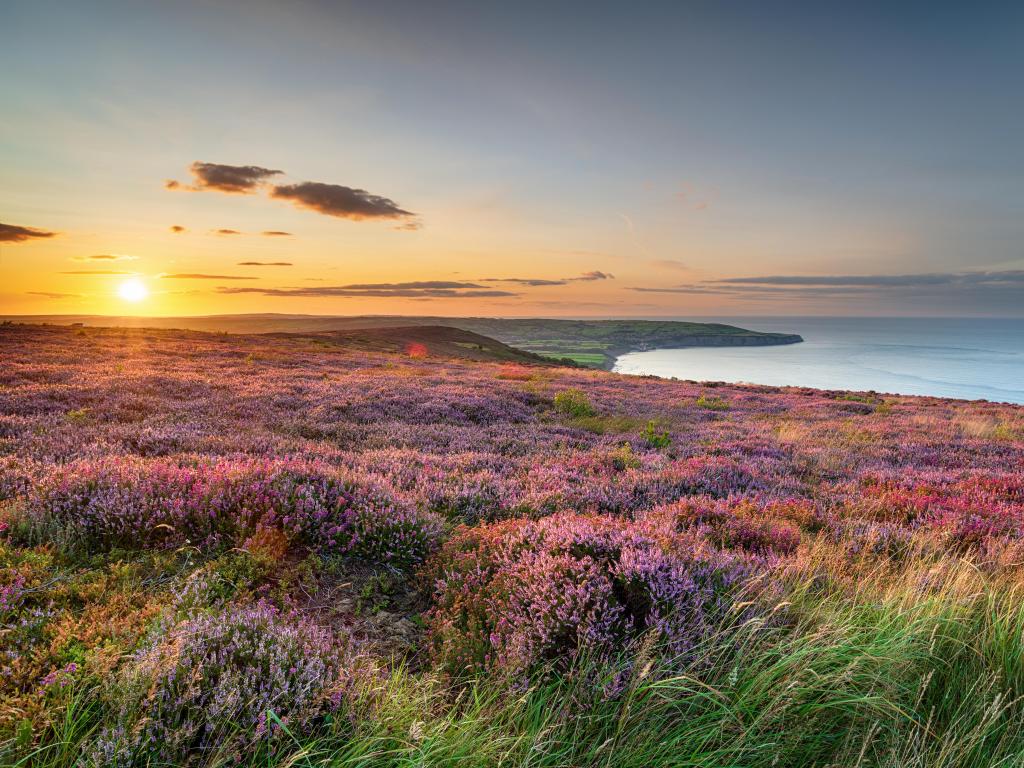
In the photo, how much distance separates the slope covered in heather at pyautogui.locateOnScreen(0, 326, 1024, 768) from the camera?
7.72 feet

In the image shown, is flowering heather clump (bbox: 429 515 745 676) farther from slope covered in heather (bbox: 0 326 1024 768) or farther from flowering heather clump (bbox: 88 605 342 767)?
flowering heather clump (bbox: 88 605 342 767)

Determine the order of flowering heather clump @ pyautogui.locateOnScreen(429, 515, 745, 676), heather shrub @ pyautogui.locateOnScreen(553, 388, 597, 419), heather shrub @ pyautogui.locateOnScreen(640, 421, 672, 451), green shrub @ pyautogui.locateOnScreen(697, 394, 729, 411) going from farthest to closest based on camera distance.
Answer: green shrub @ pyautogui.locateOnScreen(697, 394, 729, 411)
heather shrub @ pyautogui.locateOnScreen(553, 388, 597, 419)
heather shrub @ pyautogui.locateOnScreen(640, 421, 672, 451)
flowering heather clump @ pyautogui.locateOnScreen(429, 515, 745, 676)

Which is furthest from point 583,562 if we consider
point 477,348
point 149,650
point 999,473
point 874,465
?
point 477,348

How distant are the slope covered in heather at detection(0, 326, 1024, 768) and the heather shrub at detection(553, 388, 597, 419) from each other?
8279 millimetres

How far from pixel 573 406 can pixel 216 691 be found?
15.1 meters

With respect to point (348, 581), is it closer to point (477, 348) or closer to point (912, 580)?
point (912, 580)

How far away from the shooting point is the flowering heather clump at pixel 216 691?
212 centimetres

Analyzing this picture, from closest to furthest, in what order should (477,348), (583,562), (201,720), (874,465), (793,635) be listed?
(201,720) < (793,635) < (583,562) < (874,465) < (477,348)

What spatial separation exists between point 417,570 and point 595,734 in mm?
2441

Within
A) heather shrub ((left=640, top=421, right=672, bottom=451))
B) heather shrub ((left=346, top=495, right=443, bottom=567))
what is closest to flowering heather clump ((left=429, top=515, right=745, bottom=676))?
heather shrub ((left=346, top=495, right=443, bottom=567))

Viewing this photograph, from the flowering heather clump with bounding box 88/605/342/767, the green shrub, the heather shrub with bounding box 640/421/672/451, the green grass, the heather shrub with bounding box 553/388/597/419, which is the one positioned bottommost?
the green shrub

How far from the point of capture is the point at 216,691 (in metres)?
2.34

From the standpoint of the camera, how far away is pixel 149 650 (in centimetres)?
255

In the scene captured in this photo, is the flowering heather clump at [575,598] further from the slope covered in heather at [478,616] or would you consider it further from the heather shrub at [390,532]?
the heather shrub at [390,532]
